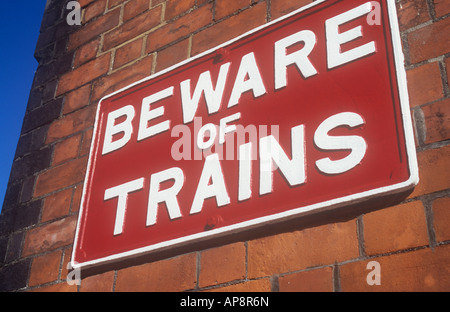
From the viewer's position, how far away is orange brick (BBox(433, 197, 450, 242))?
2.60ft

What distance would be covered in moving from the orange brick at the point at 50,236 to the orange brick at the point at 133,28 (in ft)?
2.05

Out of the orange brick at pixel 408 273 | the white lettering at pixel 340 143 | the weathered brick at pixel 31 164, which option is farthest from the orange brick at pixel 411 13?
the weathered brick at pixel 31 164

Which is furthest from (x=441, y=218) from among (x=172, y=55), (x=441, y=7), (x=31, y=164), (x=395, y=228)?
(x=31, y=164)

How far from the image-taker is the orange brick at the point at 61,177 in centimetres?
143

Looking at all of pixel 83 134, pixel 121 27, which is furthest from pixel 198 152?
pixel 121 27

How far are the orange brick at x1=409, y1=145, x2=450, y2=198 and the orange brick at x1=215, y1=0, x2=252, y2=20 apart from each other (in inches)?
27.3

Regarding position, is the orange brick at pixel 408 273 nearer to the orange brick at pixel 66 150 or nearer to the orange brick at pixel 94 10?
the orange brick at pixel 66 150

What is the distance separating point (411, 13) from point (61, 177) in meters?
1.08

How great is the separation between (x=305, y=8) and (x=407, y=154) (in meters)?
0.48

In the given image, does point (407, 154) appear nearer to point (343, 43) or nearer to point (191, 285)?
point (343, 43)

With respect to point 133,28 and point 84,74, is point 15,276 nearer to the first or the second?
point 84,74

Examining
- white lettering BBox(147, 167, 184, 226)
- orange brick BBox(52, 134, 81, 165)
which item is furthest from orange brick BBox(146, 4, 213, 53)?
white lettering BBox(147, 167, 184, 226)

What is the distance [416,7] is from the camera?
1003mm

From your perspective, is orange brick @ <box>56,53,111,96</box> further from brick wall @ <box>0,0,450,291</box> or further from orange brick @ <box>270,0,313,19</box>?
orange brick @ <box>270,0,313,19</box>
